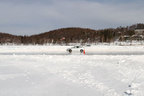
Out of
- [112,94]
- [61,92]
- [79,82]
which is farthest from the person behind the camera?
[79,82]

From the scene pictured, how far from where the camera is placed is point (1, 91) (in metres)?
6.35

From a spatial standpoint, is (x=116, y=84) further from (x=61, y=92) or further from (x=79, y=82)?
(x=61, y=92)

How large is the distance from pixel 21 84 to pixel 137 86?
17.8 ft

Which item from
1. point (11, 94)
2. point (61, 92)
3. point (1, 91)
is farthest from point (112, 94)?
point (1, 91)

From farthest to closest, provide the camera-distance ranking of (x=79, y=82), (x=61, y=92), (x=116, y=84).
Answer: (x=79, y=82)
(x=116, y=84)
(x=61, y=92)

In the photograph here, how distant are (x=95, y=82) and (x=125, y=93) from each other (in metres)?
1.92

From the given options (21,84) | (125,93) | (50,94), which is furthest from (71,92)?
(21,84)

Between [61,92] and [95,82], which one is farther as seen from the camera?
[95,82]

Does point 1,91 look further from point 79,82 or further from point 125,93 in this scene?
point 125,93

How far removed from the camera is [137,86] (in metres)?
6.44

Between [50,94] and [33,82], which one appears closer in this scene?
[50,94]

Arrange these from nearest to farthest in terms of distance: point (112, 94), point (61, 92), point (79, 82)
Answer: point (112, 94), point (61, 92), point (79, 82)

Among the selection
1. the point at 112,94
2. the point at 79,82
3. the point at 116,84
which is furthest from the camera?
the point at 79,82

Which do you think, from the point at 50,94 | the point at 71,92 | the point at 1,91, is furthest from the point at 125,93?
the point at 1,91
